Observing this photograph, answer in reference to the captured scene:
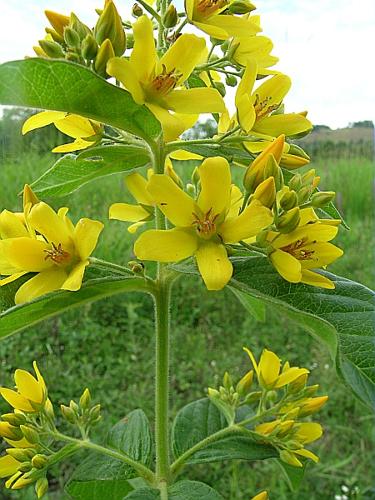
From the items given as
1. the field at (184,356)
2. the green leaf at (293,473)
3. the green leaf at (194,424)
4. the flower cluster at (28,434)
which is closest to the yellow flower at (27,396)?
the flower cluster at (28,434)

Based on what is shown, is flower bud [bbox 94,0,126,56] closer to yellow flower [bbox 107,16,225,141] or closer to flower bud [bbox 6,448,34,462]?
yellow flower [bbox 107,16,225,141]

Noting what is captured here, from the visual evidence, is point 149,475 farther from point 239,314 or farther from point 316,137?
point 316,137

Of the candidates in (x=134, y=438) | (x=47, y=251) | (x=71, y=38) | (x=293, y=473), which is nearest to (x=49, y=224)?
(x=47, y=251)

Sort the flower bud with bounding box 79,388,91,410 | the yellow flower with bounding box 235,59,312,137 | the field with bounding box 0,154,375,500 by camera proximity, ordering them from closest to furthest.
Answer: the yellow flower with bounding box 235,59,312,137 < the flower bud with bounding box 79,388,91,410 < the field with bounding box 0,154,375,500

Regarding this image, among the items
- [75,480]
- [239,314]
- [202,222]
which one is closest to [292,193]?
[202,222]

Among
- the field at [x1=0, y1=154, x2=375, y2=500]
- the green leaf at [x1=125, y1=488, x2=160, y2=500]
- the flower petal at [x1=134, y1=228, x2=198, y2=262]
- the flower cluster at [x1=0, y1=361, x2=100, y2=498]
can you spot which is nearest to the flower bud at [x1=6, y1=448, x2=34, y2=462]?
the flower cluster at [x1=0, y1=361, x2=100, y2=498]

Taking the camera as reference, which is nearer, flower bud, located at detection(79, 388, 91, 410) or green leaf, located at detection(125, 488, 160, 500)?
green leaf, located at detection(125, 488, 160, 500)
